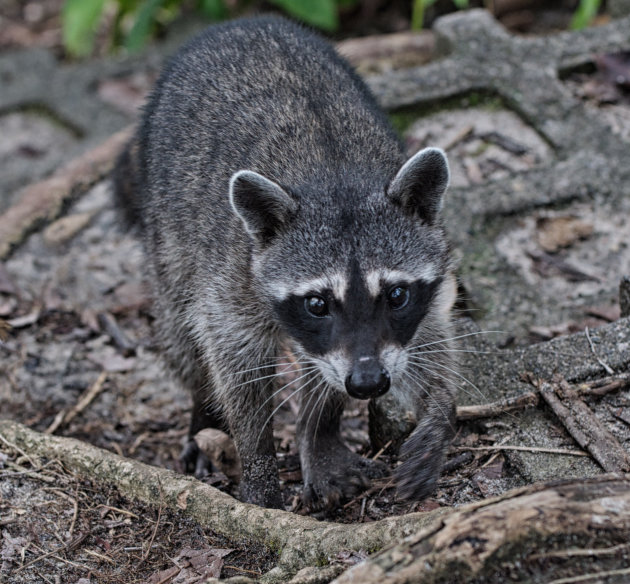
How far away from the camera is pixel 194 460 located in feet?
16.0

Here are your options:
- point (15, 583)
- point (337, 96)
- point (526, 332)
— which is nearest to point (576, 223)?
point (526, 332)

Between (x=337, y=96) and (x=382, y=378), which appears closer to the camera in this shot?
(x=382, y=378)

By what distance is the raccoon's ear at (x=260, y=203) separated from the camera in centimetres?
359

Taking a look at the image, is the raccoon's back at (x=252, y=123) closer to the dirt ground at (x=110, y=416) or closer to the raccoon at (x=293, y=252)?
the raccoon at (x=293, y=252)

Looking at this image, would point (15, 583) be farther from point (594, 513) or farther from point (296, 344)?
point (594, 513)

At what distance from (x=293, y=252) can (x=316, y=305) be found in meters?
0.27

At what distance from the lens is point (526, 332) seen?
473cm

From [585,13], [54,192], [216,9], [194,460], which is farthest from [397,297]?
[216,9]

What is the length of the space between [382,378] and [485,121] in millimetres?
3721

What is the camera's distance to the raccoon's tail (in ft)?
18.1

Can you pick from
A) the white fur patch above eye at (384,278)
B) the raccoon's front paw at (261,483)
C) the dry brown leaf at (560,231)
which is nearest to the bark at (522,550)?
the white fur patch above eye at (384,278)

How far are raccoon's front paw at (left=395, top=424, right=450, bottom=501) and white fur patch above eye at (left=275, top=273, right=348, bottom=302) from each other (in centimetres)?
70

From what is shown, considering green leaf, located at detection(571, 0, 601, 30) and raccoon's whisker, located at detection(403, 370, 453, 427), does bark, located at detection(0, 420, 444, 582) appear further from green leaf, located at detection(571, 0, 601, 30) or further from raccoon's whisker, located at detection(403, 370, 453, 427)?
green leaf, located at detection(571, 0, 601, 30)

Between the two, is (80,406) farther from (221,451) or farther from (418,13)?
(418,13)
